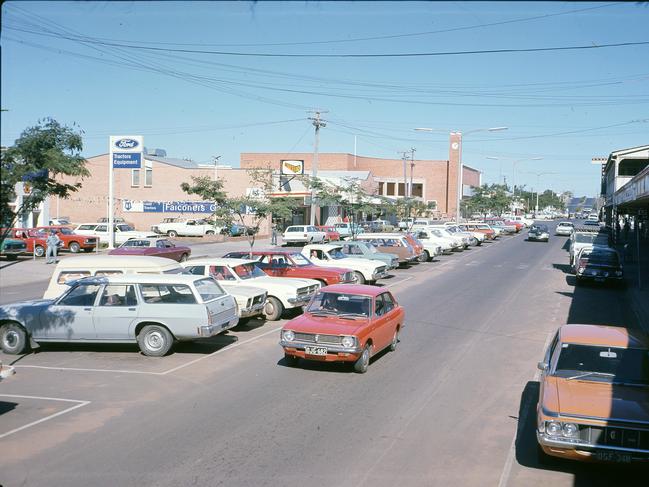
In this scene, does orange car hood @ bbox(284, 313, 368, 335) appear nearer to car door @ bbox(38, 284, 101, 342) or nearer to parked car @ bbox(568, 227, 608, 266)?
car door @ bbox(38, 284, 101, 342)

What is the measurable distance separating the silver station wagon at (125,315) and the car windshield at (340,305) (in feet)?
6.37

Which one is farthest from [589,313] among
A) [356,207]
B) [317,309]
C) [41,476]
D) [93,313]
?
[356,207]

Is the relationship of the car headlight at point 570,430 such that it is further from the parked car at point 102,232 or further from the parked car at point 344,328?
the parked car at point 102,232

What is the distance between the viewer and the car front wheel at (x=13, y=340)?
44.3ft

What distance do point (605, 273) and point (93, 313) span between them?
64.3 ft

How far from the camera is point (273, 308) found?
57.7 feet

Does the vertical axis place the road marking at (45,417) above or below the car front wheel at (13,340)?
below

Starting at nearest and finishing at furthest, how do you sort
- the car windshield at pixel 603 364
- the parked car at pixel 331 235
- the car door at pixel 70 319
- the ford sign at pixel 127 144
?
the car windshield at pixel 603 364 < the car door at pixel 70 319 < the ford sign at pixel 127 144 < the parked car at pixel 331 235

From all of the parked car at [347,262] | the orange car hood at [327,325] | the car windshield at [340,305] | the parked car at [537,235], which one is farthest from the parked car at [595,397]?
the parked car at [537,235]

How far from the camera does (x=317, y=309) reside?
12.9 meters

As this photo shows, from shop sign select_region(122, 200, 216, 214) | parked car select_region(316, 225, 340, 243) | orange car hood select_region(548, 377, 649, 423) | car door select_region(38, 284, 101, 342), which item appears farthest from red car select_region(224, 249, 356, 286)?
shop sign select_region(122, 200, 216, 214)

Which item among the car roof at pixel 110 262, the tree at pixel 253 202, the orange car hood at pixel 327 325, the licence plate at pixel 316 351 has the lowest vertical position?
the licence plate at pixel 316 351

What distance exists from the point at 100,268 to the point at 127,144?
23.5 meters

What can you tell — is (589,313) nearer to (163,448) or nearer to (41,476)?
(163,448)
